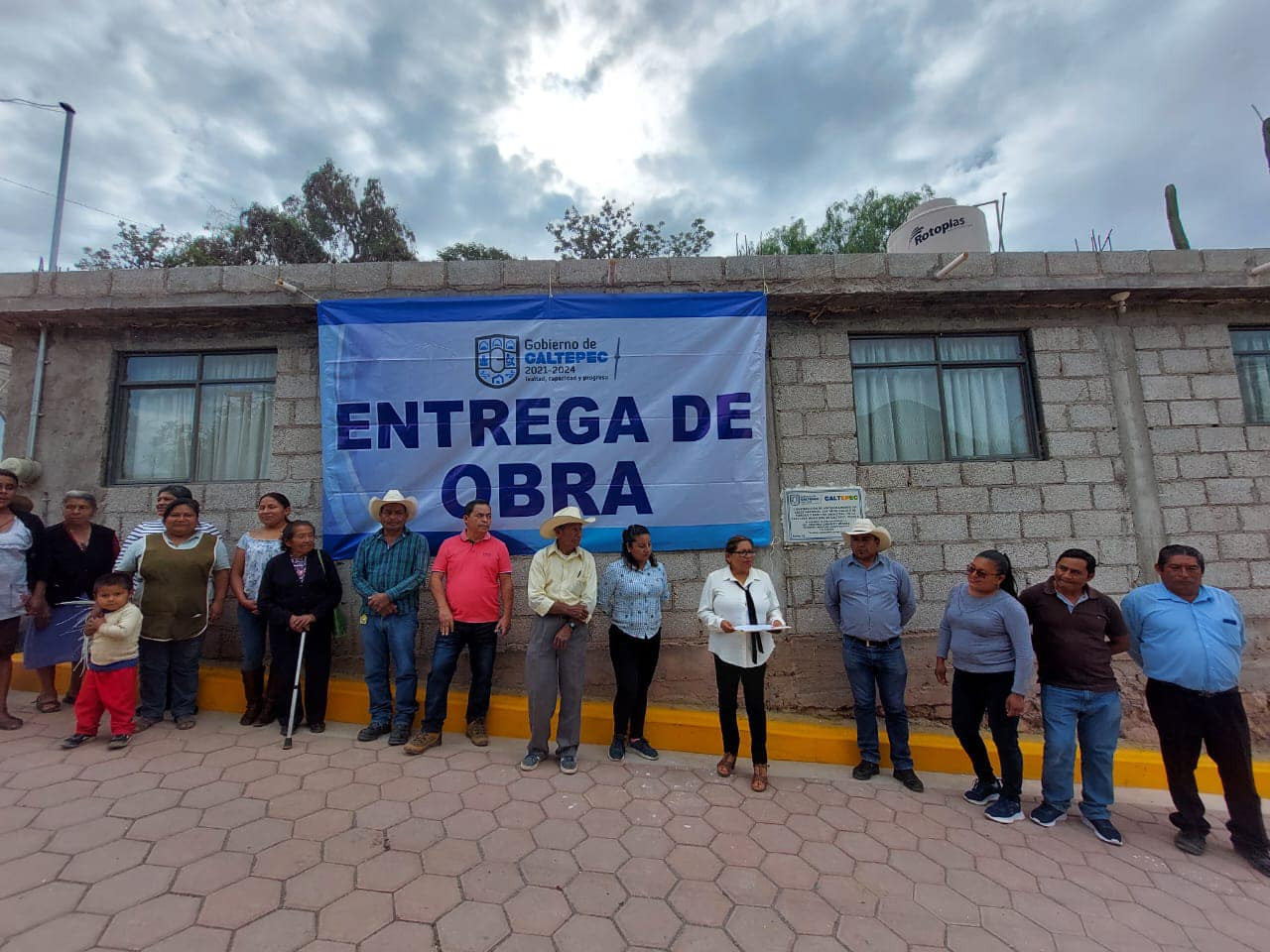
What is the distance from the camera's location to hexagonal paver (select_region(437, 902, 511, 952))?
220 centimetres

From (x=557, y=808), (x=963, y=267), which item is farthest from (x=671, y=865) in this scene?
(x=963, y=267)

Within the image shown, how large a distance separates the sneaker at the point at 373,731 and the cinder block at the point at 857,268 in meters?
4.95

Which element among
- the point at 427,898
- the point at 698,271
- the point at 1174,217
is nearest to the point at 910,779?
the point at 427,898

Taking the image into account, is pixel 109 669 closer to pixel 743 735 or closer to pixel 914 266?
pixel 743 735

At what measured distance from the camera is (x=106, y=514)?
188 inches

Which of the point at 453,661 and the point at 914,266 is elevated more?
the point at 914,266

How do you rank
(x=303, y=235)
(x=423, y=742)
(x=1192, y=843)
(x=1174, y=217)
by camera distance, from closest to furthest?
(x=1192, y=843), (x=423, y=742), (x=1174, y=217), (x=303, y=235)

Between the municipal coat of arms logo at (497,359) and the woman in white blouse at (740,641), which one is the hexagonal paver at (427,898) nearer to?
the woman in white blouse at (740,641)

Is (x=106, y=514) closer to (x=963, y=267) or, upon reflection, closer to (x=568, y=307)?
(x=568, y=307)

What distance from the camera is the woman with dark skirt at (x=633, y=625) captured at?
383 centimetres

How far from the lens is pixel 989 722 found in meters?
3.59

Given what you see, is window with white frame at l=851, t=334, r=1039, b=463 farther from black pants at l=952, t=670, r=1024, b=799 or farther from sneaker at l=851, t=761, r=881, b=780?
sneaker at l=851, t=761, r=881, b=780

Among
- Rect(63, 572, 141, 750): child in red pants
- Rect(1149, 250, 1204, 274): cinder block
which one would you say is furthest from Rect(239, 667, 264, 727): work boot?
Rect(1149, 250, 1204, 274): cinder block

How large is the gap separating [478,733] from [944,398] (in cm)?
464
